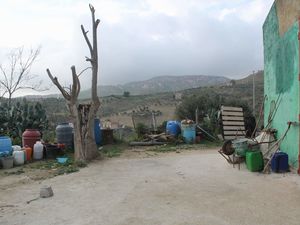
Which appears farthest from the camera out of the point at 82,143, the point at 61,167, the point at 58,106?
the point at 58,106

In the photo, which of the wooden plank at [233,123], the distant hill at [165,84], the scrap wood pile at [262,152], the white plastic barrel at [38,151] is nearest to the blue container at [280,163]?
the scrap wood pile at [262,152]

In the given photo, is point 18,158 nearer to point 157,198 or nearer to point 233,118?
point 157,198

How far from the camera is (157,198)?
18.6ft

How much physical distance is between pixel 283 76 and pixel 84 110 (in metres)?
5.56

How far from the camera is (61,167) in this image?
9.18 meters

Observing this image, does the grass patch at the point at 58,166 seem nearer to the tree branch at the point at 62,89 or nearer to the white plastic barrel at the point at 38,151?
the white plastic barrel at the point at 38,151

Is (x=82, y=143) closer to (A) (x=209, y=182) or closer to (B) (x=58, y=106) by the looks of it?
(A) (x=209, y=182)

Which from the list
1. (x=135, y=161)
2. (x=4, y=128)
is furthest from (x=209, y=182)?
(x=4, y=128)

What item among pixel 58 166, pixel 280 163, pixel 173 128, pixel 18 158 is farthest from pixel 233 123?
pixel 18 158

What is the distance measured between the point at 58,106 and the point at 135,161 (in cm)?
2626

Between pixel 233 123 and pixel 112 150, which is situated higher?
pixel 233 123

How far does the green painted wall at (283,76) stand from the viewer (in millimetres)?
7426

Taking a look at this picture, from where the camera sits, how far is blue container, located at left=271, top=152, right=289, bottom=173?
24.1 ft

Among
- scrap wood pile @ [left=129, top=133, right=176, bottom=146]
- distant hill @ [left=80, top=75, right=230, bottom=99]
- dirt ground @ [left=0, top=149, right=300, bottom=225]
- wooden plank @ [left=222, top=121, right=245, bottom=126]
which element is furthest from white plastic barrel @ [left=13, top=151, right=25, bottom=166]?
distant hill @ [left=80, top=75, right=230, bottom=99]
